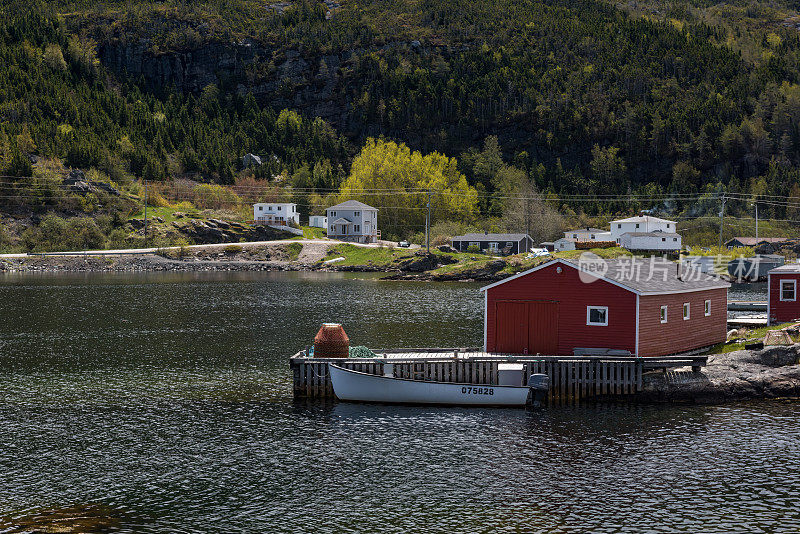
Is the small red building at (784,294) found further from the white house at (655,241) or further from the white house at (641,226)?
the white house at (641,226)

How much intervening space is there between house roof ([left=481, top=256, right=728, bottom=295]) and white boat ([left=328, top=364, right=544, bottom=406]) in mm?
6503

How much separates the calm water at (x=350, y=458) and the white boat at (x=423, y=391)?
2.73 feet

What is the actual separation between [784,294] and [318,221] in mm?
149120

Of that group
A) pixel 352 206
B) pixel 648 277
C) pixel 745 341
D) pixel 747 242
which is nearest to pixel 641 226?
pixel 747 242

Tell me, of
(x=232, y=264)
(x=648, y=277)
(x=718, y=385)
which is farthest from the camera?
(x=232, y=264)

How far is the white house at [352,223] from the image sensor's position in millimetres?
184500

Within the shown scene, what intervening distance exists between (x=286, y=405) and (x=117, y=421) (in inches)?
331

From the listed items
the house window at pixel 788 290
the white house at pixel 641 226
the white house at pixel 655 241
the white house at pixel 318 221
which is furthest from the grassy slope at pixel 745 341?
the white house at pixel 318 221

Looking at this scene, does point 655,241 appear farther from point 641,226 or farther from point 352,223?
point 352,223

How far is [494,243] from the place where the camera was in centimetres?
16462

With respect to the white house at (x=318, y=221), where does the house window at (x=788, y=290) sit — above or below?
below

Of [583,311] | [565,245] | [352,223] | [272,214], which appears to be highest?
[272,214]

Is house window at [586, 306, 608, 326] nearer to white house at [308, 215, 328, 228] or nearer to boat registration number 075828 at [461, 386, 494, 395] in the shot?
boat registration number 075828 at [461, 386, 494, 395]

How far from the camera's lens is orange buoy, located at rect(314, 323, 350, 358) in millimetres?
43656
